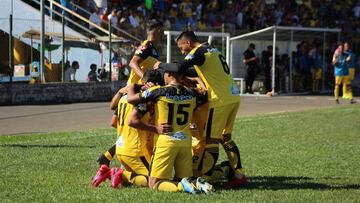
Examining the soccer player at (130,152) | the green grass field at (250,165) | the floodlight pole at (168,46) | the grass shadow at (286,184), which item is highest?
the floodlight pole at (168,46)

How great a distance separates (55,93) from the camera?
22219mm

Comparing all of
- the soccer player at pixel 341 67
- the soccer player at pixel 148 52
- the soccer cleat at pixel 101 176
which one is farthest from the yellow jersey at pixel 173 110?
the soccer player at pixel 341 67

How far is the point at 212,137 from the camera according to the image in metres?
8.84

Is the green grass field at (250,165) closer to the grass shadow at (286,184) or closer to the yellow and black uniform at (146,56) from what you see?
the grass shadow at (286,184)

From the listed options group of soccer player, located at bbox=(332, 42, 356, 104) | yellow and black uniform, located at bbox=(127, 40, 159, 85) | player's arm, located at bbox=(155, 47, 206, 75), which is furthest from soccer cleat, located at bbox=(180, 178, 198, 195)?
group of soccer player, located at bbox=(332, 42, 356, 104)

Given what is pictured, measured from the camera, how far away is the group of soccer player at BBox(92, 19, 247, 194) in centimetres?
821

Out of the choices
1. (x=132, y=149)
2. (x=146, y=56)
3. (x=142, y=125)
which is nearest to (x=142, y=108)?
(x=142, y=125)

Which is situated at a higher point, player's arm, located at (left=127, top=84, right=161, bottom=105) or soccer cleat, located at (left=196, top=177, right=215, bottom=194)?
player's arm, located at (left=127, top=84, right=161, bottom=105)

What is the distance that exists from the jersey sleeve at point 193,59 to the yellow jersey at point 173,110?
302 mm

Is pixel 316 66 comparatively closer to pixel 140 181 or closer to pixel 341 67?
pixel 341 67

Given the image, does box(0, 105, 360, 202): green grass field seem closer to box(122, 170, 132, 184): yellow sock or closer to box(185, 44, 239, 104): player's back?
box(122, 170, 132, 184): yellow sock

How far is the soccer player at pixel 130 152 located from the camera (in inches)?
336

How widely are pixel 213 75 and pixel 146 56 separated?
1.01m

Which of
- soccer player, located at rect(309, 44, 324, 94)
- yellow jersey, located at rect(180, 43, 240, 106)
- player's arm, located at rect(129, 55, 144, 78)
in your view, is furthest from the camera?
soccer player, located at rect(309, 44, 324, 94)
